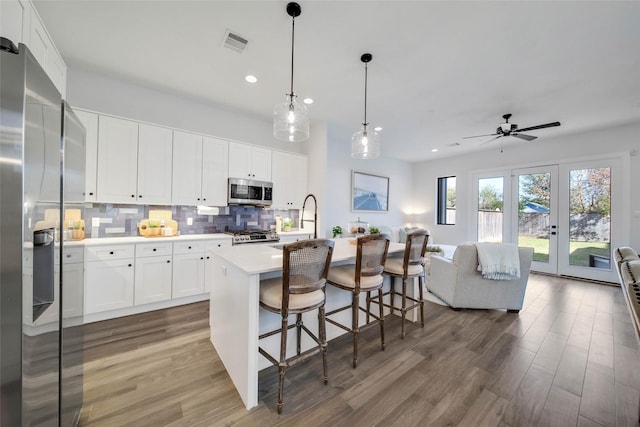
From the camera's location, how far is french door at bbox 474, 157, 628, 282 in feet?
14.8

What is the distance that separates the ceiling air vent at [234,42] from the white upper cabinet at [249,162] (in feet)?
5.07

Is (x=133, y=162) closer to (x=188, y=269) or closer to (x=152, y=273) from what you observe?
(x=152, y=273)

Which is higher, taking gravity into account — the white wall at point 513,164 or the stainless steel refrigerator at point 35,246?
the white wall at point 513,164

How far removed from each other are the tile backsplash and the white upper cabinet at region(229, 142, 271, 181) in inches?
23.4

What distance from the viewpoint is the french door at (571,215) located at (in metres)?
4.51

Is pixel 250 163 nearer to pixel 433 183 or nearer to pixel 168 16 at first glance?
pixel 168 16

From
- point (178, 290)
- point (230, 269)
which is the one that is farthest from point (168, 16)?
point (178, 290)

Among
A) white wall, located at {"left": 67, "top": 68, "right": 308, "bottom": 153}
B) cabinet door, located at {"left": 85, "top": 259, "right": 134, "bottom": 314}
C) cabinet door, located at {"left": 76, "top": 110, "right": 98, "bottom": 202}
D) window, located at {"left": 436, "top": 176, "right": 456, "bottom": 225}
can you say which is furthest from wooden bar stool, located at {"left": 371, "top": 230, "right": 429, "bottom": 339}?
window, located at {"left": 436, "top": 176, "right": 456, "bottom": 225}

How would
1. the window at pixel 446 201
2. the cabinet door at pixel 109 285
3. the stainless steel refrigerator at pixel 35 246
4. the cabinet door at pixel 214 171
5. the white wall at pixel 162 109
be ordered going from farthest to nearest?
the window at pixel 446 201
the cabinet door at pixel 214 171
the white wall at pixel 162 109
the cabinet door at pixel 109 285
the stainless steel refrigerator at pixel 35 246

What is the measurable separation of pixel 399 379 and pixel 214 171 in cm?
343

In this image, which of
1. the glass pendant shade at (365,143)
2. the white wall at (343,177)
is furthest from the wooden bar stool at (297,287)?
the white wall at (343,177)

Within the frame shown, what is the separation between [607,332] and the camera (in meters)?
2.63

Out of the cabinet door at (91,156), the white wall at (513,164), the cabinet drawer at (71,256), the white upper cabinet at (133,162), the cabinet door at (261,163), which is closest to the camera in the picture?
the cabinet drawer at (71,256)

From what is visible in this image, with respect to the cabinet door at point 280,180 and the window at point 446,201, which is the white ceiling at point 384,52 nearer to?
the cabinet door at point 280,180
